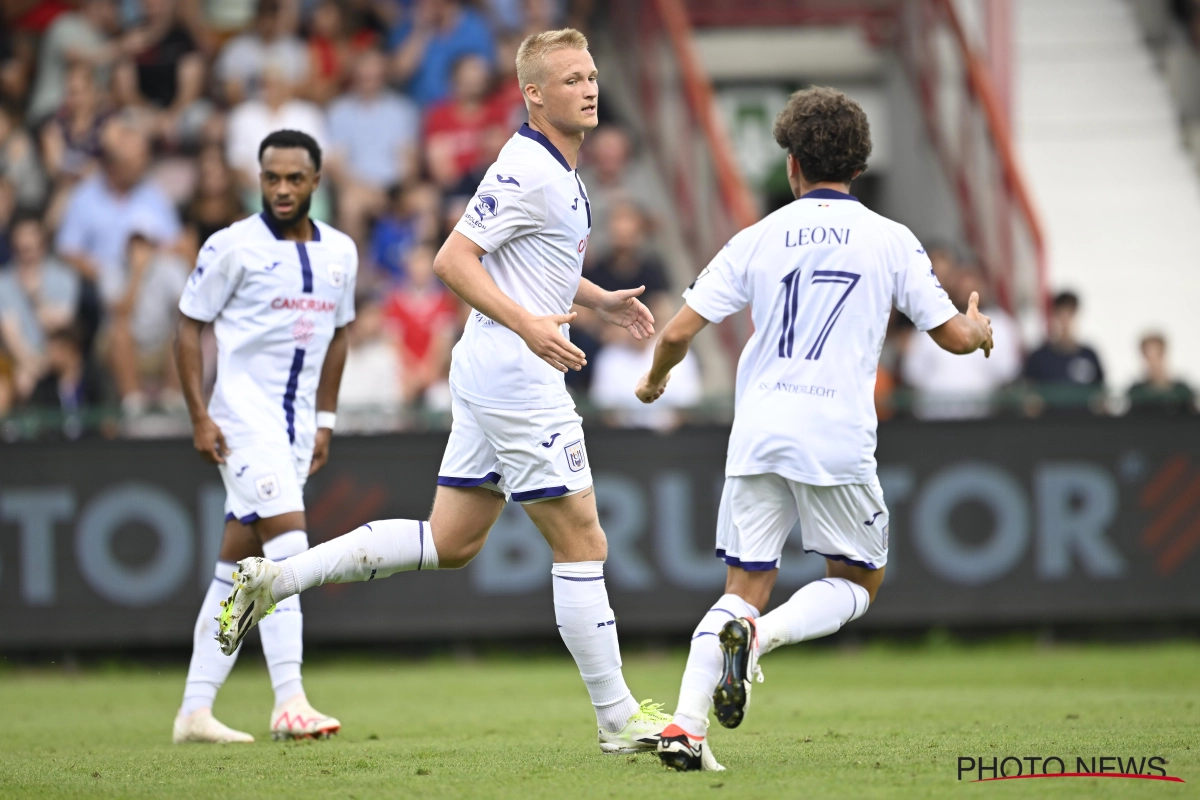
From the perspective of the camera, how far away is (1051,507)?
11352 mm

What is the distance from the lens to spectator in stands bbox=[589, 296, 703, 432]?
37.2 feet

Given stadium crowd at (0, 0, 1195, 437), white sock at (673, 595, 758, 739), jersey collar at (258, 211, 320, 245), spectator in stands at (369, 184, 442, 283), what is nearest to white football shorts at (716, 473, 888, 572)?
white sock at (673, 595, 758, 739)

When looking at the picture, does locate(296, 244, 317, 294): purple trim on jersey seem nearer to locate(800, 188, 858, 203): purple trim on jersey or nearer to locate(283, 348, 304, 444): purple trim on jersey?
locate(283, 348, 304, 444): purple trim on jersey

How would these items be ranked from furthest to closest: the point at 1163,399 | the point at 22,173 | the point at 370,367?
the point at 22,173
the point at 370,367
the point at 1163,399

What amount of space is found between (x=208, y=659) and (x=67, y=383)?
5.22 m

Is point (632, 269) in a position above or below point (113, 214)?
below

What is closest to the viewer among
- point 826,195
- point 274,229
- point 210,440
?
point 826,195

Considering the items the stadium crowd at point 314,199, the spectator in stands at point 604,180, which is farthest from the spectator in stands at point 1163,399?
the spectator in stands at point 604,180

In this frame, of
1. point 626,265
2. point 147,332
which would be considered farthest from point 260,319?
point 626,265

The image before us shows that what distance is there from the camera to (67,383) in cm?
1178

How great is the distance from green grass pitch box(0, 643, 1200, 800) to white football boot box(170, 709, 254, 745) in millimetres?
102

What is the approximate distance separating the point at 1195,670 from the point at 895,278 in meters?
5.51

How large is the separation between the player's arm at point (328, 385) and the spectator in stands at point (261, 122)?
21.1ft

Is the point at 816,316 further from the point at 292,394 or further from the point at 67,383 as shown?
the point at 67,383
